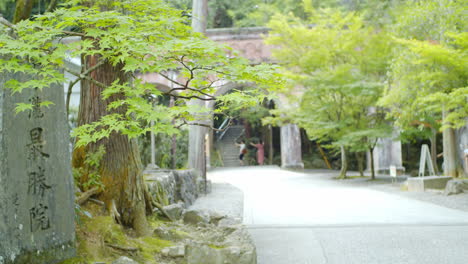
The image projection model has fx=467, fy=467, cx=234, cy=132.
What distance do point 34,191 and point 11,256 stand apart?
530mm

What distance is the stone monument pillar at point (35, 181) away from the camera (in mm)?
3680

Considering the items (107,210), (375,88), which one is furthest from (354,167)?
(107,210)

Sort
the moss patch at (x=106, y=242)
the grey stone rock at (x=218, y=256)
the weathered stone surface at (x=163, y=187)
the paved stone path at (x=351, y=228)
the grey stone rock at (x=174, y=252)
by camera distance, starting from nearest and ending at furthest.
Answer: the moss patch at (x=106, y=242), the grey stone rock at (x=218, y=256), the grey stone rock at (x=174, y=252), the paved stone path at (x=351, y=228), the weathered stone surface at (x=163, y=187)

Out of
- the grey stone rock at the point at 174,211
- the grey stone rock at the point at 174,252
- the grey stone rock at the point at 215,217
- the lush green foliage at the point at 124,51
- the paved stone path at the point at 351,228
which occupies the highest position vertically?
the lush green foliage at the point at 124,51

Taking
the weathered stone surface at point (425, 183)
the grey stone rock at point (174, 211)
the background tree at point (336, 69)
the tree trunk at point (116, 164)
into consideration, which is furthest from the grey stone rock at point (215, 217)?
the background tree at point (336, 69)

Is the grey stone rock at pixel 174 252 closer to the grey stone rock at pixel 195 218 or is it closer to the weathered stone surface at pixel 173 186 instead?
the grey stone rock at pixel 195 218

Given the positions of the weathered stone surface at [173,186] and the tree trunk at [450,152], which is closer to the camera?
the weathered stone surface at [173,186]

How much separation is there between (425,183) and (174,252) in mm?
8737

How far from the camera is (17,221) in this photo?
3.72 metres

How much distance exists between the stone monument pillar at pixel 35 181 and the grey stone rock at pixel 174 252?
116 cm

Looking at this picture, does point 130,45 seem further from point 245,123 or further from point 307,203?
point 245,123

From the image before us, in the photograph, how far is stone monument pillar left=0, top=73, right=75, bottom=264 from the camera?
145 inches

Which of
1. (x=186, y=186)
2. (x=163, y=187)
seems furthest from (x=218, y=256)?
(x=186, y=186)

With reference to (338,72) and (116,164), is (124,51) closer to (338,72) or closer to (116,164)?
(116,164)
